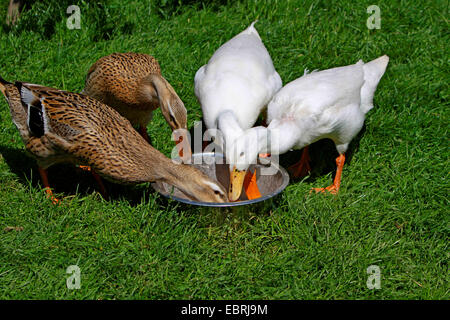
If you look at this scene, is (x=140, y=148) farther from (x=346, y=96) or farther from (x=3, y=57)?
(x=3, y=57)

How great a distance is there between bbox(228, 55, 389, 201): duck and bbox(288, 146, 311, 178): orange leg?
32 centimetres

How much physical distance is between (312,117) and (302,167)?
2.60ft

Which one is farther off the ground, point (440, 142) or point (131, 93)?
point (131, 93)

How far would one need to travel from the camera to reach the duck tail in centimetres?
489

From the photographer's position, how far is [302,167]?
4996mm

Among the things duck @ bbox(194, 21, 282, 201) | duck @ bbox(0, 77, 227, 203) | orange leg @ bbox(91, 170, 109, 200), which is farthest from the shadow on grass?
orange leg @ bbox(91, 170, 109, 200)

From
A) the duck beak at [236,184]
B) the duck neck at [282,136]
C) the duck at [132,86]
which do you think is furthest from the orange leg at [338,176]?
the duck at [132,86]

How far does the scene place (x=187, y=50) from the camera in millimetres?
6180

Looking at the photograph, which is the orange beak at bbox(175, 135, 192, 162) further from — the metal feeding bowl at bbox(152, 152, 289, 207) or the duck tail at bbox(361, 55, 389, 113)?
the duck tail at bbox(361, 55, 389, 113)

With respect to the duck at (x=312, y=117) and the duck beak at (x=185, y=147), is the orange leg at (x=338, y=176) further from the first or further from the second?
the duck beak at (x=185, y=147)

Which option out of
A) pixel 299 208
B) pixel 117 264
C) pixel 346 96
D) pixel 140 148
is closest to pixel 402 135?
pixel 346 96

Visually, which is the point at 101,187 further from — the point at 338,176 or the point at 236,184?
the point at 338,176
